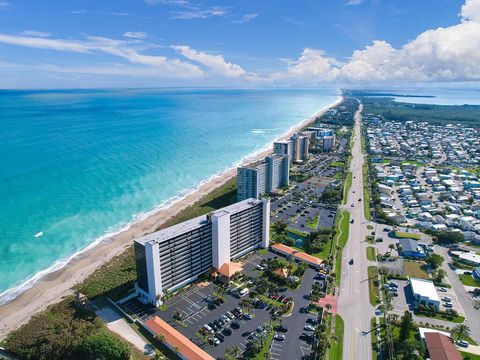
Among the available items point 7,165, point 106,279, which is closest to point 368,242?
point 106,279

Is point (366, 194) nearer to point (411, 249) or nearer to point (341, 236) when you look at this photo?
point (341, 236)

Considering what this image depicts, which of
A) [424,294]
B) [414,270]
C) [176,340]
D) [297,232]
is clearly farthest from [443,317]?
[176,340]

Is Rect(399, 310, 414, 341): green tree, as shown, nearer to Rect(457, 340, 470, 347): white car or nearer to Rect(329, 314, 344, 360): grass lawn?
Rect(457, 340, 470, 347): white car

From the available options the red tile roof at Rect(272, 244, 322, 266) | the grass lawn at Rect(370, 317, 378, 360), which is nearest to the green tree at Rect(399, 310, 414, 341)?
the grass lawn at Rect(370, 317, 378, 360)

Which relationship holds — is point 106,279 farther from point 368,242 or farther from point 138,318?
point 368,242

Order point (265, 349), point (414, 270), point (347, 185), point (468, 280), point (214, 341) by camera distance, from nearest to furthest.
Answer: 1. point (265, 349)
2. point (214, 341)
3. point (468, 280)
4. point (414, 270)
5. point (347, 185)

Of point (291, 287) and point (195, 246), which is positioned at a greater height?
point (195, 246)
